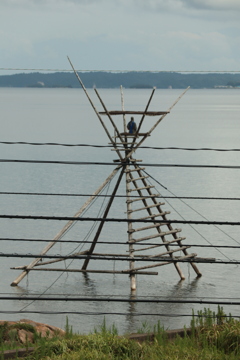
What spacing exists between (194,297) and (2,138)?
80466mm

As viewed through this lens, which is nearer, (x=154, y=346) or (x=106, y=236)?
(x=154, y=346)

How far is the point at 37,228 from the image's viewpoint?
137ft

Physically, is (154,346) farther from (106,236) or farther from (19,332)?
(106,236)

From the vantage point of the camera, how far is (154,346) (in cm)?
1190

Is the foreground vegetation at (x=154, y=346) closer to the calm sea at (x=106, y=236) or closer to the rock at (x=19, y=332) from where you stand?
the calm sea at (x=106, y=236)

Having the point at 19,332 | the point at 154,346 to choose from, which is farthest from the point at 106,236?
the point at 154,346

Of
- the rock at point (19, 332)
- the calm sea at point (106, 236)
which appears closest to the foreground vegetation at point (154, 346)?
the calm sea at point (106, 236)

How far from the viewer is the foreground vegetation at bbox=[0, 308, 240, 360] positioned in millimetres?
11500

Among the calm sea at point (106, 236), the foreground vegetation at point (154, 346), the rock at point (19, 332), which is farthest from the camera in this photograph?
the calm sea at point (106, 236)

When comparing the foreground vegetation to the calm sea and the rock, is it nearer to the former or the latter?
the calm sea

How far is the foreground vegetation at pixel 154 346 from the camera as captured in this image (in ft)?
37.7

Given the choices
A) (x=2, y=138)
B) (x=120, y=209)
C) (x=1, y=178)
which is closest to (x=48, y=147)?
(x=2, y=138)

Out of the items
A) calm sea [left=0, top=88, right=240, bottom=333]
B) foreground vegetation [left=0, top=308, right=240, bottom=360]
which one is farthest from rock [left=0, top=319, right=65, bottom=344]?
foreground vegetation [left=0, top=308, right=240, bottom=360]

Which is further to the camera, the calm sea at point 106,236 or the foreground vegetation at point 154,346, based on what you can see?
the calm sea at point 106,236
